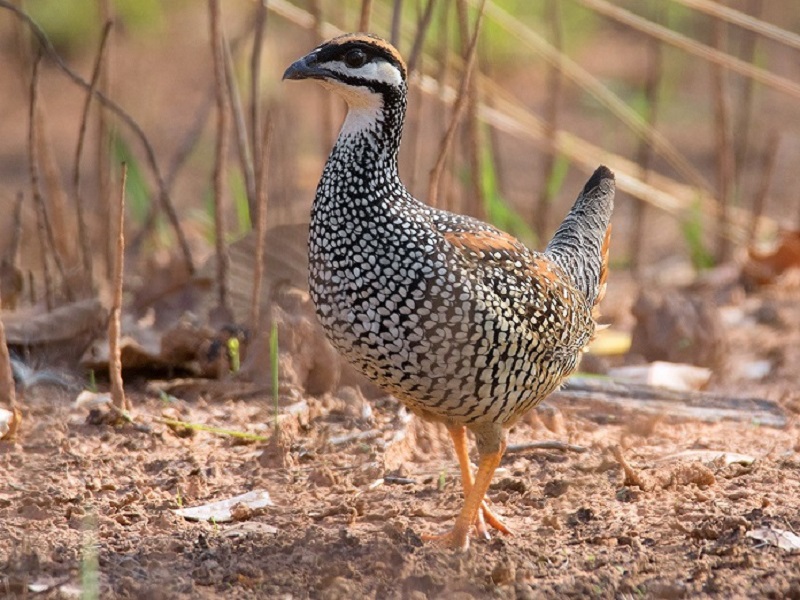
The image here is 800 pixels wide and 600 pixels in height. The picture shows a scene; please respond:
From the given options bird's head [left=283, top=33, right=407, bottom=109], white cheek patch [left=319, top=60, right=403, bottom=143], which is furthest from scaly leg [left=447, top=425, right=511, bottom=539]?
bird's head [left=283, top=33, right=407, bottom=109]

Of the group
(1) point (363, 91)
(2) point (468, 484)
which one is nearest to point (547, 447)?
(2) point (468, 484)

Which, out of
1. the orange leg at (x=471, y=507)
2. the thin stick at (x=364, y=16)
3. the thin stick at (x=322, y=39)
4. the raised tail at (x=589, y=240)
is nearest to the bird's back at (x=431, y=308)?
the orange leg at (x=471, y=507)

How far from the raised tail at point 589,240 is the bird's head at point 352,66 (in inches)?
41.9

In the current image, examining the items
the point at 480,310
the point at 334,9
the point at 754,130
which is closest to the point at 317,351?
the point at 480,310

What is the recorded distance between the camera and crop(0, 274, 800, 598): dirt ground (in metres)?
3.41

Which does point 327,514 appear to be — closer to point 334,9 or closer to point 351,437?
point 351,437

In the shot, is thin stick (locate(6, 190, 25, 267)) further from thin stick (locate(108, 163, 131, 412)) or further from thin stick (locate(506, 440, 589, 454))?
thin stick (locate(506, 440, 589, 454))

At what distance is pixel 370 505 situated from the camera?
4.12m

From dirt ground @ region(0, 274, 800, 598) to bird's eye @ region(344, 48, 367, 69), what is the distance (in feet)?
5.01

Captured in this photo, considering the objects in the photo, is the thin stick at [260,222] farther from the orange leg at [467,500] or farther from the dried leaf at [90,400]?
the orange leg at [467,500]

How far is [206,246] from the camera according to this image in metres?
8.88

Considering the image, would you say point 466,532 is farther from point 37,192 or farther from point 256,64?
point 37,192

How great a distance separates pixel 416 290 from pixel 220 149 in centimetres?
204

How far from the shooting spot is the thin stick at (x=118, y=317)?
168 inches
